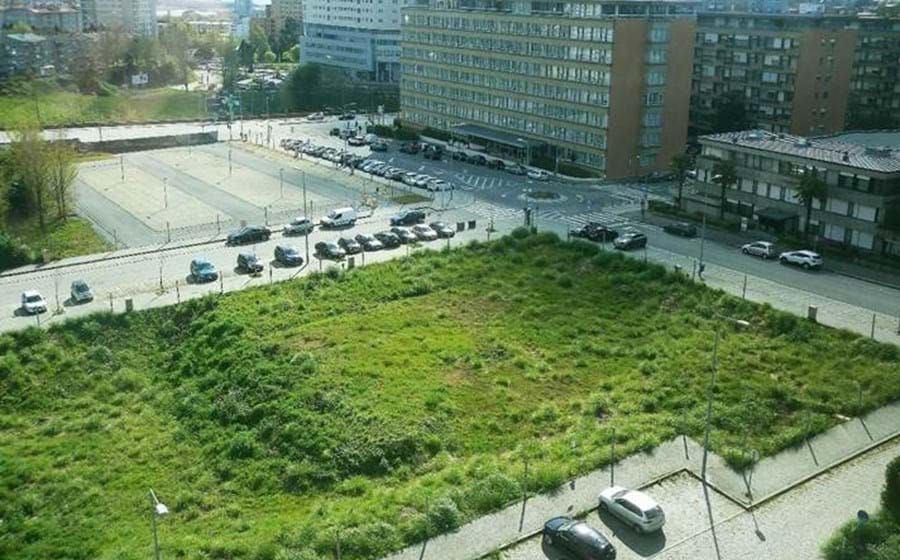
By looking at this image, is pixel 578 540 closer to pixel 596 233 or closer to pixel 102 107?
pixel 596 233

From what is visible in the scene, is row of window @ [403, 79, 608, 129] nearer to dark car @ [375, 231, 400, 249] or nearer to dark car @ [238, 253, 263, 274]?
dark car @ [375, 231, 400, 249]

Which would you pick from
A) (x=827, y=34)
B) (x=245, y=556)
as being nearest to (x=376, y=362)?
(x=245, y=556)

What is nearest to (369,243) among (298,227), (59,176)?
(298,227)

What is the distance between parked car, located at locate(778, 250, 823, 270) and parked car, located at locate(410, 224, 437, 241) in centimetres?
1881

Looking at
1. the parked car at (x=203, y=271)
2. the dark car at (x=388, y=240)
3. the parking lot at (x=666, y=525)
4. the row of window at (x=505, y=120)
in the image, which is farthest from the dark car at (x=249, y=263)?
the row of window at (x=505, y=120)

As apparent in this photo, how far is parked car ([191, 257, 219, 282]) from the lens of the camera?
4306 centimetres

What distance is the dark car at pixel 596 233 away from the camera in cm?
5031

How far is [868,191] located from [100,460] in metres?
39.0

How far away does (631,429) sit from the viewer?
27.6m

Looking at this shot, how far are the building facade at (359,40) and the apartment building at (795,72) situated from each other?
6270 centimetres

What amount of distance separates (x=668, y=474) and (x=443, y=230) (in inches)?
1102

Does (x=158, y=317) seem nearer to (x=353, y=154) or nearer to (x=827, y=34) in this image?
(x=353, y=154)

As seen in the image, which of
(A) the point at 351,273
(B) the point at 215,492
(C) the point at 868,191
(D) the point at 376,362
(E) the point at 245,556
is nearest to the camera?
(E) the point at 245,556

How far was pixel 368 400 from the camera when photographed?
30.2 metres
